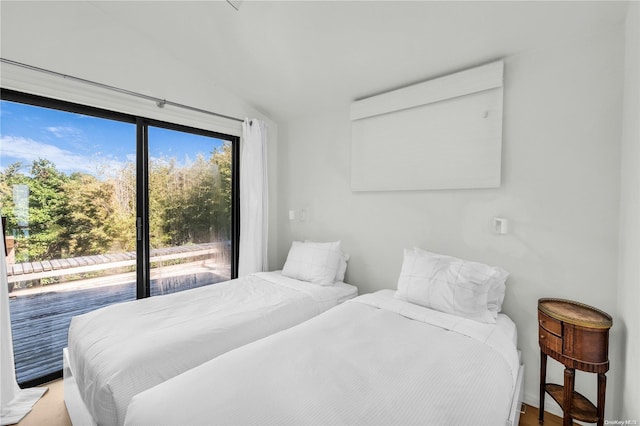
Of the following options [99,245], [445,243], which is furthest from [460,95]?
[99,245]

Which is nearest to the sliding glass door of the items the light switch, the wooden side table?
the light switch

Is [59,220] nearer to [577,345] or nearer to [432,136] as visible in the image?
[432,136]

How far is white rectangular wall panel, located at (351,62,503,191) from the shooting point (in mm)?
2051

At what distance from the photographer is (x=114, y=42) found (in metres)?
2.36

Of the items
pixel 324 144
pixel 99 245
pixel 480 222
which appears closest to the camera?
pixel 480 222

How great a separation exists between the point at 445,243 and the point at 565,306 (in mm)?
800

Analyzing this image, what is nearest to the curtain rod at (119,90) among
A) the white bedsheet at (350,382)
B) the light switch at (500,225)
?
the white bedsheet at (350,382)

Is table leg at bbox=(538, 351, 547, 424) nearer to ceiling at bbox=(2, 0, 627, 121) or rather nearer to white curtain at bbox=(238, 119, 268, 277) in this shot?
ceiling at bbox=(2, 0, 627, 121)

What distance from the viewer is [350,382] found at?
117 cm

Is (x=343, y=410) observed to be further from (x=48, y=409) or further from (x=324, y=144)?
(x=324, y=144)

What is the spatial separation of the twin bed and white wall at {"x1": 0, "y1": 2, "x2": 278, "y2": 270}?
1651 mm

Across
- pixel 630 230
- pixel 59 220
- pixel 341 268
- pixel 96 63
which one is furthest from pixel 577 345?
pixel 96 63

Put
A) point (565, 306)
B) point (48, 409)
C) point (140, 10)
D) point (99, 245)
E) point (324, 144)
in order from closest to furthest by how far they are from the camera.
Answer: point (565, 306) < point (48, 409) < point (140, 10) < point (99, 245) < point (324, 144)

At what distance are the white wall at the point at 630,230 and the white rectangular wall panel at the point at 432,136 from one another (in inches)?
24.2
